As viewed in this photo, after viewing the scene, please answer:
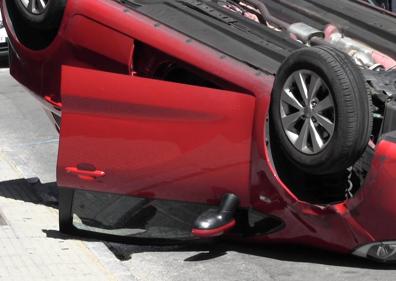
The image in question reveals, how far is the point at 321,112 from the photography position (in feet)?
18.3

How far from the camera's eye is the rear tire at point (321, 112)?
17.7ft

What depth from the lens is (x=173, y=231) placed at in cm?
709

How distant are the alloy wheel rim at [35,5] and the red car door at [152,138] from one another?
97 cm

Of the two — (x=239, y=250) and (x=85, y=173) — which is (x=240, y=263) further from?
(x=85, y=173)

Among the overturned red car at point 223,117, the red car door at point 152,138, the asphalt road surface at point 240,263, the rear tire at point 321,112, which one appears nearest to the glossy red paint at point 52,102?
the overturned red car at point 223,117

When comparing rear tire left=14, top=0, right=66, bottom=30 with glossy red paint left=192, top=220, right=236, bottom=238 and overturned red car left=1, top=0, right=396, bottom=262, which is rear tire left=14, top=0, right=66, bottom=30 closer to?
overturned red car left=1, top=0, right=396, bottom=262

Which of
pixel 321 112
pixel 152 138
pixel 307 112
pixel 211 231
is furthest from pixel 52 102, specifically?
pixel 321 112

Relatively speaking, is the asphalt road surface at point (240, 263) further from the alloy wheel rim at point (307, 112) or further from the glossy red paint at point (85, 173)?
the alloy wheel rim at point (307, 112)

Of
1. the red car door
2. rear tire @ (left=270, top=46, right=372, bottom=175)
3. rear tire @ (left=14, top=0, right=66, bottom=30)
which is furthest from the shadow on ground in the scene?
rear tire @ (left=14, top=0, right=66, bottom=30)

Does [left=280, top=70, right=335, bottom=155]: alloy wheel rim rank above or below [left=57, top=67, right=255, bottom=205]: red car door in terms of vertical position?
above

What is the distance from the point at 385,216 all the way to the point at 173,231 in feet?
6.83

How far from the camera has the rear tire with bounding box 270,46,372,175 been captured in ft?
17.7

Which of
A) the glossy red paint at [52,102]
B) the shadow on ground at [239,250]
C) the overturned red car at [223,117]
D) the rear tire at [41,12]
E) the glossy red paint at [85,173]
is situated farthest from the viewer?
the glossy red paint at [52,102]

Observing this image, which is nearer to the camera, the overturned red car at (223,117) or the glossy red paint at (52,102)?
the overturned red car at (223,117)
